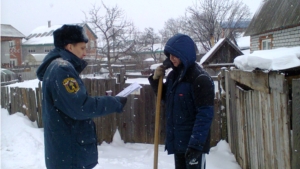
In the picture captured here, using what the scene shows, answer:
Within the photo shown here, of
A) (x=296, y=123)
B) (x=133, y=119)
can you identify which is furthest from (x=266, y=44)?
(x=296, y=123)

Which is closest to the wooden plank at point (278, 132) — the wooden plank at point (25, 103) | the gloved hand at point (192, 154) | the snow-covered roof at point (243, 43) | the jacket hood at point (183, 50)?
the gloved hand at point (192, 154)

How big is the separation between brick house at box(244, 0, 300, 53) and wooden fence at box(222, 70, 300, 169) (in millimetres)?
9372

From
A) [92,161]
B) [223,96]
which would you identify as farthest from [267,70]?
[223,96]

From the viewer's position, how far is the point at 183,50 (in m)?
2.70

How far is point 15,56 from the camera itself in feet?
145

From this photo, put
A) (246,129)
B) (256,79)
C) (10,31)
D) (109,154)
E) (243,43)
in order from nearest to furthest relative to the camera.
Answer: (256,79), (246,129), (109,154), (243,43), (10,31)

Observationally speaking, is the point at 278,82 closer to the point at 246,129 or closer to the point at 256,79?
the point at 256,79

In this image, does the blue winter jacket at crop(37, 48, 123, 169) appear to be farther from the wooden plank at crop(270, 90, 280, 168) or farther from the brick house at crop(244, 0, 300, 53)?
the brick house at crop(244, 0, 300, 53)

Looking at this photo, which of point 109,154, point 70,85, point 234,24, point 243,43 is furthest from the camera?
point 243,43

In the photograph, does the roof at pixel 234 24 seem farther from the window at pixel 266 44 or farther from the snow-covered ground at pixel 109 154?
the snow-covered ground at pixel 109 154

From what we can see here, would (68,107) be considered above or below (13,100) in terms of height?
above

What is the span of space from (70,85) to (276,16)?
46.2ft

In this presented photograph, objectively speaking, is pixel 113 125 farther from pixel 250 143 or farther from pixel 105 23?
pixel 105 23

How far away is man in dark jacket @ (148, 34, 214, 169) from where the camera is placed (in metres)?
2.49
